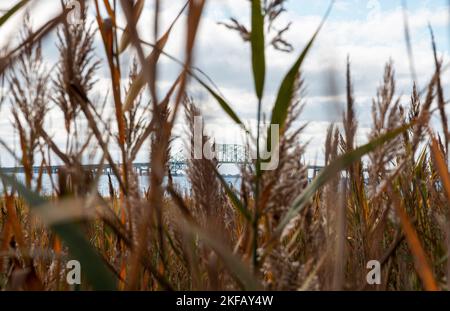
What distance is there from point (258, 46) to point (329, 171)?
0.21 m

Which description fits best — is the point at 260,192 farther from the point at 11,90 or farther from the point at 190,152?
the point at 11,90

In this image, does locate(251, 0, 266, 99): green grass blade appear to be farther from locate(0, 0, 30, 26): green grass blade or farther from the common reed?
locate(0, 0, 30, 26): green grass blade

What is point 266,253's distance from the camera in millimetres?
791

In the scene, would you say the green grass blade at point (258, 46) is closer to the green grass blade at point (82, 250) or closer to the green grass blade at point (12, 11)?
the green grass blade at point (82, 250)

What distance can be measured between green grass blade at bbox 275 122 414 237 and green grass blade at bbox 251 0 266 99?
0.16 m

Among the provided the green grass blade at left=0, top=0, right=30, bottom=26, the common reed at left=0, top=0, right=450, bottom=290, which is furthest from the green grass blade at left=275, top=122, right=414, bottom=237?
the green grass blade at left=0, top=0, right=30, bottom=26

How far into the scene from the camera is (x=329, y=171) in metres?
0.81

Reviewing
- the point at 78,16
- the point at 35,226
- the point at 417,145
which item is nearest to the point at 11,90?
the point at 78,16

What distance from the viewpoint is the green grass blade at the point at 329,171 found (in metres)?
0.77

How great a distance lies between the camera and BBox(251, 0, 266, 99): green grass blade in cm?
77

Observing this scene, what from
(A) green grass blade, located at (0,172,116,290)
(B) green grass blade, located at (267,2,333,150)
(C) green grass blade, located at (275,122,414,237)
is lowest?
(A) green grass blade, located at (0,172,116,290)

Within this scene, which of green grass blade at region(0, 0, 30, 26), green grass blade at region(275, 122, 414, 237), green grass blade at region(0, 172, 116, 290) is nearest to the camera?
green grass blade at region(0, 172, 116, 290)

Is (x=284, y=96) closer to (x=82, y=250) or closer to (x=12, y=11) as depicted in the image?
(x=82, y=250)

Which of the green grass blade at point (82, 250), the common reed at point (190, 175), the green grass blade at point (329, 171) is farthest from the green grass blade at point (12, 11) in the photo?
the green grass blade at point (329, 171)
